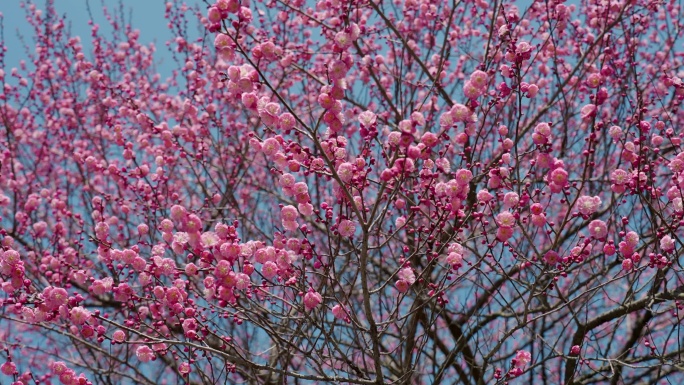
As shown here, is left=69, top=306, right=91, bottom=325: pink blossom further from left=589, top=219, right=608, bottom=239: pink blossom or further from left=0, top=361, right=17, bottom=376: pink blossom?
left=589, top=219, right=608, bottom=239: pink blossom

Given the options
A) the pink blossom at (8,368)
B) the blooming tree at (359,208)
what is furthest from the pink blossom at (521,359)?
the pink blossom at (8,368)

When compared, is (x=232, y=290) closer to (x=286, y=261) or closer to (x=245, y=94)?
(x=286, y=261)

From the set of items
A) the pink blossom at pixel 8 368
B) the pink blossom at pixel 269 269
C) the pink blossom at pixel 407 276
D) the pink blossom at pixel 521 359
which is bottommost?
the pink blossom at pixel 8 368

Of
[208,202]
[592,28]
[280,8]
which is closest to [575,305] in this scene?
[592,28]

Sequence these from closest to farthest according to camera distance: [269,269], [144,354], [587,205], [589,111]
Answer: [589,111], [587,205], [269,269], [144,354]

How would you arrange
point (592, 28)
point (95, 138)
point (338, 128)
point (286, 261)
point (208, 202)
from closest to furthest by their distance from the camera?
point (338, 128)
point (286, 261)
point (208, 202)
point (592, 28)
point (95, 138)

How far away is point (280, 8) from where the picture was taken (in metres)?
7.54

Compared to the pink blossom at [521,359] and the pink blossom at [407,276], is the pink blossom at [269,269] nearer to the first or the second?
the pink blossom at [407,276]

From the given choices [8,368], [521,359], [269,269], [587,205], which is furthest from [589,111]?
[8,368]

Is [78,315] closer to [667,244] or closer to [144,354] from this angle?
[144,354]

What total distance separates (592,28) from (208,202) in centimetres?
453

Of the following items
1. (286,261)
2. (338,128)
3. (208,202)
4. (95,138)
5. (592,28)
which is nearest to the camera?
(338,128)

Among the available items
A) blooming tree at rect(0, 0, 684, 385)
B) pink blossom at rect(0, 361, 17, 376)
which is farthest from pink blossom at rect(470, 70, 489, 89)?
pink blossom at rect(0, 361, 17, 376)

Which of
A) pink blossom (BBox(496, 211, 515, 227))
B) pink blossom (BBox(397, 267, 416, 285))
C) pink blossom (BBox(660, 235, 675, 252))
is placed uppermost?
pink blossom (BBox(660, 235, 675, 252))
